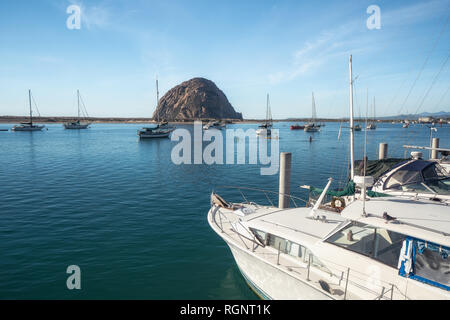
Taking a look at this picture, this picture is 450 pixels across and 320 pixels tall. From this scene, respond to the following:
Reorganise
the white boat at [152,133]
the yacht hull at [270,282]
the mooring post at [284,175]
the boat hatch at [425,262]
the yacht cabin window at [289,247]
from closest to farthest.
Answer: the boat hatch at [425,262] → the yacht hull at [270,282] → the yacht cabin window at [289,247] → the mooring post at [284,175] → the white boat at [152,133]

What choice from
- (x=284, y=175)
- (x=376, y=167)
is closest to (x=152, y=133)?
(x=376, y=167)

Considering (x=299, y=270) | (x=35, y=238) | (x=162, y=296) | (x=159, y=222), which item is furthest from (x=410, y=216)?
(x=35, y=238)

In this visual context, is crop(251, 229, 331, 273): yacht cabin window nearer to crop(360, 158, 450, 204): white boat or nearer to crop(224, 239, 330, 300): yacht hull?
crop(224, 239, 330, 300): yacht hull

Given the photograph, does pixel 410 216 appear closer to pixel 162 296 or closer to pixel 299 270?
pixel 299 270

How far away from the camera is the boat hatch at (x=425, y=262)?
20.7 ft

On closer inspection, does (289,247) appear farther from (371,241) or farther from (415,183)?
(415,183)

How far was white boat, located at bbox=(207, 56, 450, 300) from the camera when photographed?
6.44 meters

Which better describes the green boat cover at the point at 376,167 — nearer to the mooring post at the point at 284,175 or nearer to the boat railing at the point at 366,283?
the mooring post at the point at 284,175

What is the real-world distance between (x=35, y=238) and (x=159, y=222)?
5977 mm

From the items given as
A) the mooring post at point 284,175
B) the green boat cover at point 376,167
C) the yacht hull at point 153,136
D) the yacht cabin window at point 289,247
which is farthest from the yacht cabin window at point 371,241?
the yacht hull at point 153,136

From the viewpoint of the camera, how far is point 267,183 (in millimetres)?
24984

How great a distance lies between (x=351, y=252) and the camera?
23.7 feet

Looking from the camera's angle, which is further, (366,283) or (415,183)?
(415,183)

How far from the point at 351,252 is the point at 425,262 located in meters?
1.62
